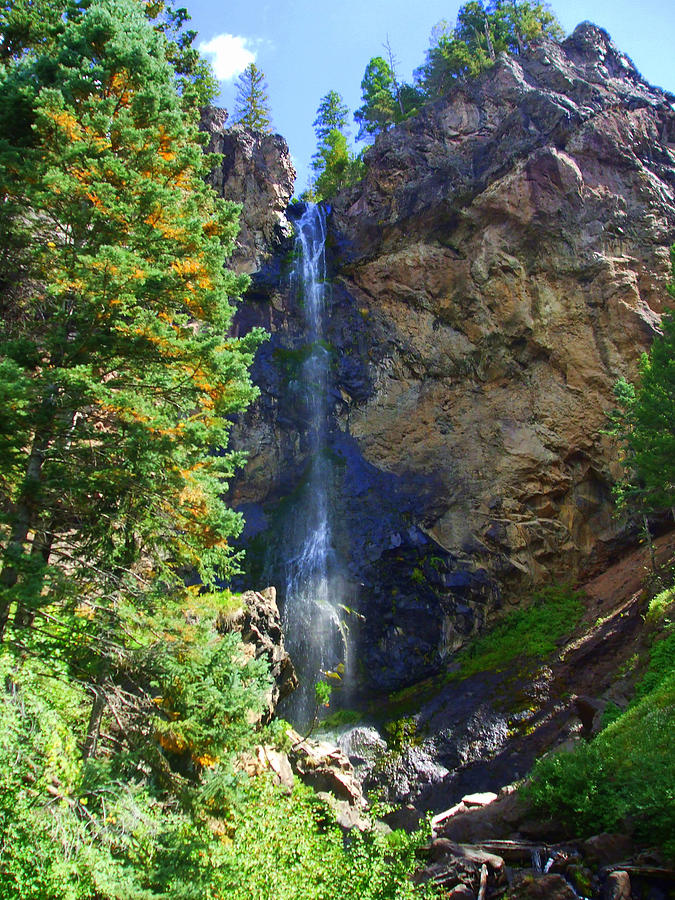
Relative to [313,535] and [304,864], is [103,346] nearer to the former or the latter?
[304,864]

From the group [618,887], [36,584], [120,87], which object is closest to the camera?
[36,584]

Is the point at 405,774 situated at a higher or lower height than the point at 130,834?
lower

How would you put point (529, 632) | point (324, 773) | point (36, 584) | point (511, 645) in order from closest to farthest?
point (36, 584)
point (324, 773)
point (511, 645)
point (529, 632)

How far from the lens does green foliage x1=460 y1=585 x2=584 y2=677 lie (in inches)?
709

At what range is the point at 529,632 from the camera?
18875 millimetres

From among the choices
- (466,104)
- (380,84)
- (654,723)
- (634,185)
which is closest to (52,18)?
(654,723)

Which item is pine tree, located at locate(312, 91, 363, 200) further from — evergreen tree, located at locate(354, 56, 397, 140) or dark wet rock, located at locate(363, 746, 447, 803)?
dark wet rock, located at locate(363, 746, 447, 803)

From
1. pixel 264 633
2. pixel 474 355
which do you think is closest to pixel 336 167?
pixel 474 355

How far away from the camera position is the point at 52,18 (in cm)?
955

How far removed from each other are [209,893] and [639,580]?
1585cm

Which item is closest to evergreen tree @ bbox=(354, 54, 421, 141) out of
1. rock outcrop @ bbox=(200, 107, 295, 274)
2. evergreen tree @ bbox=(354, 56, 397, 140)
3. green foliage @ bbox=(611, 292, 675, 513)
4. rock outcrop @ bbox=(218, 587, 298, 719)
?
evergreen tree @ bbox=(354, 56, 397, 140)

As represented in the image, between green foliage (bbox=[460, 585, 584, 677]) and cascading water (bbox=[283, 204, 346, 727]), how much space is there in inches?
178

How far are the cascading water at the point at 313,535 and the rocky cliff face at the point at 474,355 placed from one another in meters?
0.52

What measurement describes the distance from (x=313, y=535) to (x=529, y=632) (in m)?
8.45
